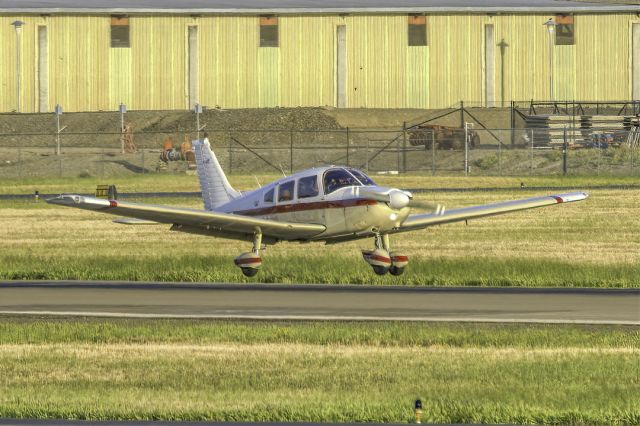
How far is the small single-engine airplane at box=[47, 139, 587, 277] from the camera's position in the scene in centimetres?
2764

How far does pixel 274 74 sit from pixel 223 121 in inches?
158

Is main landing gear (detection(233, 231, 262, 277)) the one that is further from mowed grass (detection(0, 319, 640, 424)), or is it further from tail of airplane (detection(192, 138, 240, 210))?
mowed grass (detection(0, 319, 640, 424))

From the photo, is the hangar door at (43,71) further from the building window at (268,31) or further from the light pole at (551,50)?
the light pole at (551,50)

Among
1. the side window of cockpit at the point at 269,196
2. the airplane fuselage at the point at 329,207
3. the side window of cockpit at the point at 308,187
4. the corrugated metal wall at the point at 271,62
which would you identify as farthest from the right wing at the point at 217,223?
the corrugated metal wall at the point at 271,62

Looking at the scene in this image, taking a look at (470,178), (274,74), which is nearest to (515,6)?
(274,74)

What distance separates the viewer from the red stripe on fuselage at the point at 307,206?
28.0 metres

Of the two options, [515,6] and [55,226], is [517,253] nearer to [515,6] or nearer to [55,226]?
[55,226]

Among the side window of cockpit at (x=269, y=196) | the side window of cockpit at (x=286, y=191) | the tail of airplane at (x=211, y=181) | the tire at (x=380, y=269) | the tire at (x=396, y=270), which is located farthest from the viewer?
the tail of airplane at (x=211, y=181)

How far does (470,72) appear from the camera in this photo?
3036 inches

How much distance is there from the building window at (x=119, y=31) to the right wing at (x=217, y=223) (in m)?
48.7

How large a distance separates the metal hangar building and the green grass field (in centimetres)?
2672

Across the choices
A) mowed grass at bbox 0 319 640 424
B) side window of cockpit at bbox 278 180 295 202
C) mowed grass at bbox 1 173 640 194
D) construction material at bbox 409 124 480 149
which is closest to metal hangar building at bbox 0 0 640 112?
construction material at bbox 409 124 480 149

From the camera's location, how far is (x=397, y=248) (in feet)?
118

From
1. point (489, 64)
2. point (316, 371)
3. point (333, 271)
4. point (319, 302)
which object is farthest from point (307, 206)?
point (489, 64)
